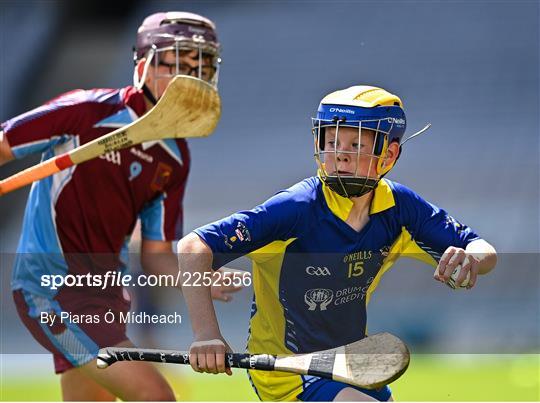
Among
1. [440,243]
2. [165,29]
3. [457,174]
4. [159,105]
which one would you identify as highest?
[165,29]

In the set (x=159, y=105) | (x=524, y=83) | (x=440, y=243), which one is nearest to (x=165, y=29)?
(x=159, y=105)

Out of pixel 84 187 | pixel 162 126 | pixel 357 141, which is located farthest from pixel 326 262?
pixel 84 187

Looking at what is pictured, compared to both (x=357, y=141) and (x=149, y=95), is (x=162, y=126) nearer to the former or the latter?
(x=149, y=95)

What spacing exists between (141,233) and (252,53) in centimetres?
182

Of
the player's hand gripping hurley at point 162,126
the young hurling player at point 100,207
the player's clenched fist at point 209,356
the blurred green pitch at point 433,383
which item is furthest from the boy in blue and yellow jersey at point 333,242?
the blurred green pitch at point 433,383

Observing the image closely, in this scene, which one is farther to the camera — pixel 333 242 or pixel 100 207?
pixel 100 207

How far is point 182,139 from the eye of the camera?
3.51m

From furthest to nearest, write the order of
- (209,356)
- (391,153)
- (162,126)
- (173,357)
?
1. (162,126)
2. (391,153)
3. (173,357)
4. (209,356)

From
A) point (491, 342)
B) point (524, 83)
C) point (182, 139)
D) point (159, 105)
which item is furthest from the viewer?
point (524, 83)

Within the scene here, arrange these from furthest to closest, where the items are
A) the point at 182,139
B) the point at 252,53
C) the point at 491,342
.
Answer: the point at 252,53
the point at 491,342
the point at 182,139

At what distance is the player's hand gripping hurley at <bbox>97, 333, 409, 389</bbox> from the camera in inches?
96.2

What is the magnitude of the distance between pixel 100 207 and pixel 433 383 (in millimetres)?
2126

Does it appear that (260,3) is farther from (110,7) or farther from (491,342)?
(491,342)

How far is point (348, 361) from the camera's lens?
8.20 ft
